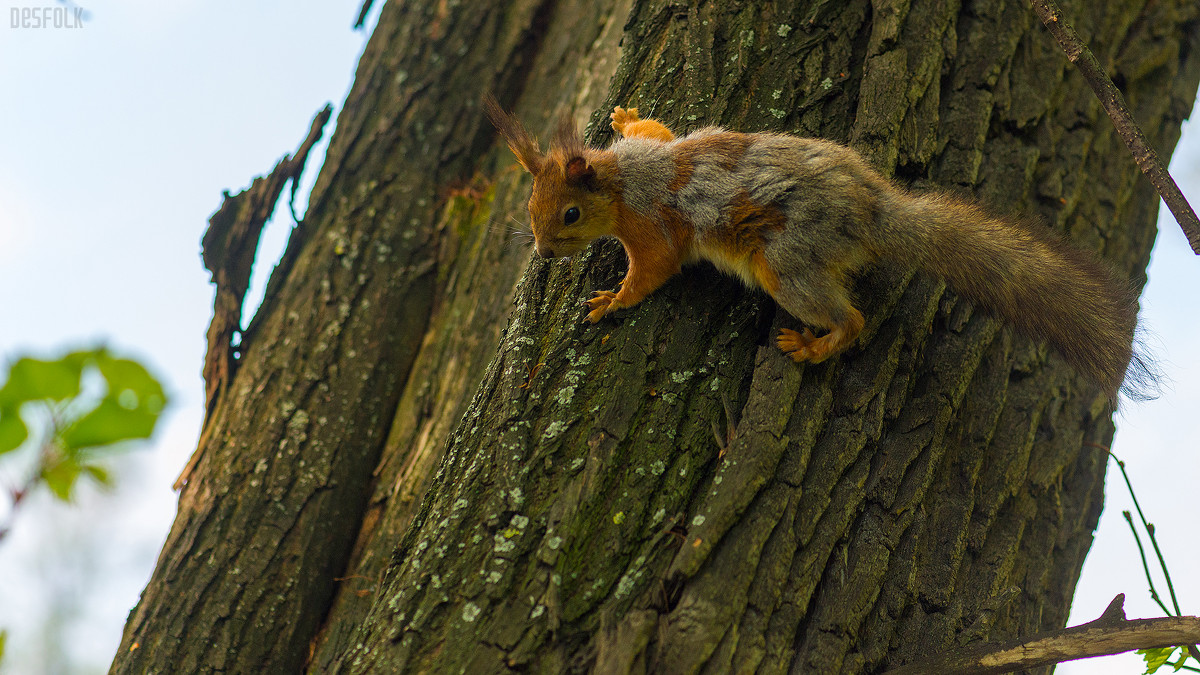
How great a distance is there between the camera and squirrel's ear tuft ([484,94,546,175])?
3.32 meters

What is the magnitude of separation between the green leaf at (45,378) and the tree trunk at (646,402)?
1.74 meters

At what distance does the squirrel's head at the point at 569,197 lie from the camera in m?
3.18

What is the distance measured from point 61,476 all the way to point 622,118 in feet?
9.89

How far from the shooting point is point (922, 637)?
8.21 feet

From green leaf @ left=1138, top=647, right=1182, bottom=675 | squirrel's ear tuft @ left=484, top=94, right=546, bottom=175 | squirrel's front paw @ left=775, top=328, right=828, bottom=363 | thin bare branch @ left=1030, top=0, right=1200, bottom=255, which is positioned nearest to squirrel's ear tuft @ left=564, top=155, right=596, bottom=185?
squirrel's ear tuft @ left=484, top=94, right=546, bottom=175

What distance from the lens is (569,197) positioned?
3242 mm

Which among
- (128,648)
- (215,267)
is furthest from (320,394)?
(128,648)

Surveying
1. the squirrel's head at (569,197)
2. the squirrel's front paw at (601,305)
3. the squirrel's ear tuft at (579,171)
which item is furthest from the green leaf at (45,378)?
the squirrel's ear tuft at (579,171)

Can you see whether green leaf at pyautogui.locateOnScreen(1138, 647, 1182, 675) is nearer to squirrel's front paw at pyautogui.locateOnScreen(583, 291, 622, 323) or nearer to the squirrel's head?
squirrel's front paw at pyautogui.locateOnScreen(583, 291, 622, 323)

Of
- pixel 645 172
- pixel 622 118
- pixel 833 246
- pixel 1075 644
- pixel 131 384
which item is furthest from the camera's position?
pixel 622 118

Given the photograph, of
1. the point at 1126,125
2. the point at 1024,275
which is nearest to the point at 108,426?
the point at 1126,125

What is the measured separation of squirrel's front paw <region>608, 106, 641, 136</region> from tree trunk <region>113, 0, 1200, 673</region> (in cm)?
7

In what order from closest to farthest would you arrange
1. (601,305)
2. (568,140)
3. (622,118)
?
1. (601,305)
2. (568,140)
3. (622,118)

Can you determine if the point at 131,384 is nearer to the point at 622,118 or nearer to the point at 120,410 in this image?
the point at 120,410
